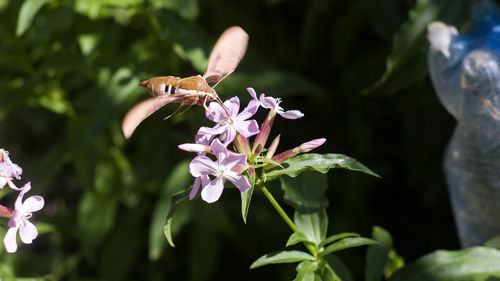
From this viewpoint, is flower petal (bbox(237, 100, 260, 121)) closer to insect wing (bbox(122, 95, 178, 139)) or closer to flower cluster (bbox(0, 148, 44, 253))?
insect wing (bbox(122, 95, 178, 139))

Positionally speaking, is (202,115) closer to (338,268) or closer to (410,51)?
(410,51)

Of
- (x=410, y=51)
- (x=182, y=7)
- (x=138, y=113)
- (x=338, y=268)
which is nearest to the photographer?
(x=138, y=113)

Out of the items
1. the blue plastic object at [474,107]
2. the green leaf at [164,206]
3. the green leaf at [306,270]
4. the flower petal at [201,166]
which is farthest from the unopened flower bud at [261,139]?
the green leaf at [164,206]

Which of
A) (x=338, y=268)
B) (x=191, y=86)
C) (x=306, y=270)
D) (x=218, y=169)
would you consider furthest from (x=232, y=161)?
(x=338, y=268)

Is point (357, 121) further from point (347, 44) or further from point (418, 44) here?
point (418, 44)

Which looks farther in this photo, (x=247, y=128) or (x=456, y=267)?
(x=456, y=267)

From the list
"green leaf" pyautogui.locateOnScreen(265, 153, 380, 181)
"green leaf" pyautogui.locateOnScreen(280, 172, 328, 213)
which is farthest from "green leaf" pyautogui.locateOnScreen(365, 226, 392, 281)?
"green leaf" pyautogui.locateOnScreen(265, 153, 380, 181)
